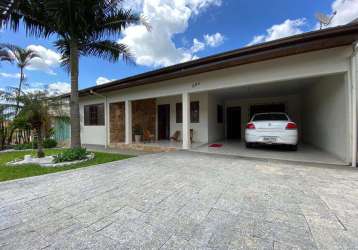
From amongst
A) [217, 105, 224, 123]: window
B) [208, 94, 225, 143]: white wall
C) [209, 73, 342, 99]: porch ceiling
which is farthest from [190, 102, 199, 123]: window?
[217, 105, 224, 123]: window

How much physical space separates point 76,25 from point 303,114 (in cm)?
1186

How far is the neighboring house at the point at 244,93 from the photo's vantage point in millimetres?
4789

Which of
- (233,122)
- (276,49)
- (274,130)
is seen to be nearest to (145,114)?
(233,122)

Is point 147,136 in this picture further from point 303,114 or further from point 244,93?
point 303,114

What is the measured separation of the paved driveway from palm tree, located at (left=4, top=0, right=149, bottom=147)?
4.30 metres

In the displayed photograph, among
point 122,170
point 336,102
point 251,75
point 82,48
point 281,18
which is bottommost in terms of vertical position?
point 122,170

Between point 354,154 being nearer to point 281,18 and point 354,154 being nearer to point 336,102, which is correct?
point 336,102

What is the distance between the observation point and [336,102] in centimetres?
550

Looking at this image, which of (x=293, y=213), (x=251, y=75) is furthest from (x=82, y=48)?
(x=293, y=213)

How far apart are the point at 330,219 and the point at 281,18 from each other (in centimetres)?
1071

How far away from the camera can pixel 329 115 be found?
6105 mm

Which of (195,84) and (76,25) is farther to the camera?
(195,84)

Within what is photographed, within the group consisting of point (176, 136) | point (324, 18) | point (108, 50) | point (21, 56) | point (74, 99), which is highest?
point (21, 56)

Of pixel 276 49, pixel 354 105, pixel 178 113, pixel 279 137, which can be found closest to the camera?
pixel 354 105
